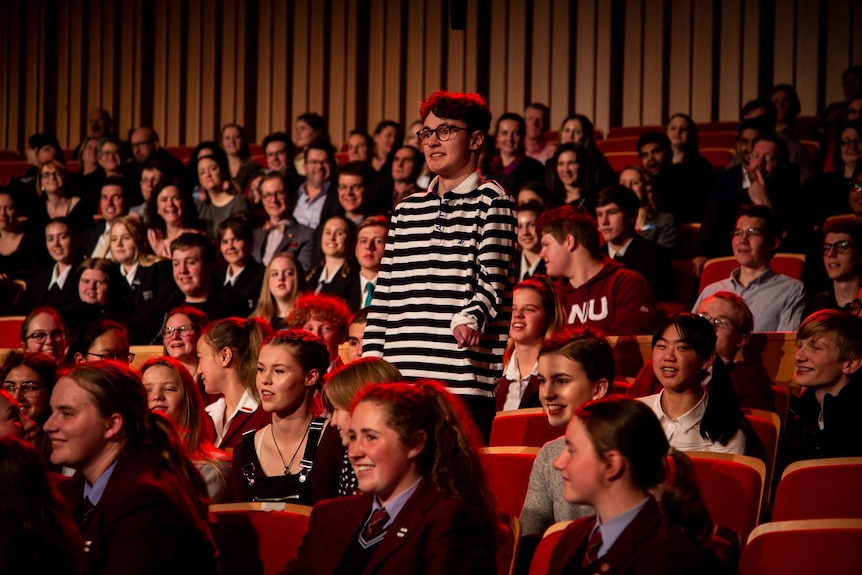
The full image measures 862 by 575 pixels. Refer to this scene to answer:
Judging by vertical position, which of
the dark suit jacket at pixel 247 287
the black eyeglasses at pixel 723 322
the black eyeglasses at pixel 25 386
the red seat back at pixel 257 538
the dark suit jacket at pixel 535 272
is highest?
the dark suit jacket at pixel 535 272

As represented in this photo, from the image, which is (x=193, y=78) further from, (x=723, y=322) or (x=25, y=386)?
(x=723, y=322)

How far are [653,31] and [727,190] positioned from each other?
289 cm

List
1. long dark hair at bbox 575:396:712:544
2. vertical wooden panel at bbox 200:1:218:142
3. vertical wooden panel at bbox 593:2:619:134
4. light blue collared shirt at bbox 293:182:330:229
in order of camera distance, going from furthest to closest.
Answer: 1. vertical wooden panel at bbox 200:1:218:142
2. vertical wooden panel at bbox 593:2:619:134
3. light blue collared shirt at bbox 293:182:330:229
4. long dark hair at bbox 575:396:712:544

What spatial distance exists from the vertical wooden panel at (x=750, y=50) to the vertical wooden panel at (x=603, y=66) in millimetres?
954

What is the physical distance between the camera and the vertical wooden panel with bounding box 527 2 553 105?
27.7ft

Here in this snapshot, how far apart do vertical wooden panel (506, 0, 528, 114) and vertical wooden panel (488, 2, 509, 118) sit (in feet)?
0.13

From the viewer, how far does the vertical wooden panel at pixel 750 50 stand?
7.78 meters

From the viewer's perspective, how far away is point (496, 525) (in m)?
2.00

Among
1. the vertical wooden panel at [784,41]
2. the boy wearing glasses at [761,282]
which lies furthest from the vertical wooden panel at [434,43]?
the boy wearing glasses at [761,282]

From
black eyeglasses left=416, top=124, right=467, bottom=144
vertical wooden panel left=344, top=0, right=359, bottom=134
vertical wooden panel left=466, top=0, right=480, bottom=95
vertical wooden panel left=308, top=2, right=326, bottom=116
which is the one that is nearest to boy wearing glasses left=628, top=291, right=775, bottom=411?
black eyeglasses left=416, top=124, right=467, bottom=144

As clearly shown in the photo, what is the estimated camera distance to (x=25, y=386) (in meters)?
3.37

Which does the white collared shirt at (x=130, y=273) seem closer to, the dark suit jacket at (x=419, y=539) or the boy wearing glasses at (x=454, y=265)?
the boy wearing glasses at (x=454, y=265)

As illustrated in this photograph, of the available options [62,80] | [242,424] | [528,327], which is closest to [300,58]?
[62,80]

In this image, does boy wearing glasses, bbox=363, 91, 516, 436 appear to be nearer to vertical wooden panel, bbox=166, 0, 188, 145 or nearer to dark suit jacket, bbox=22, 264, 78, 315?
dark suit jacket, bbox=22, 264, 78, 315
